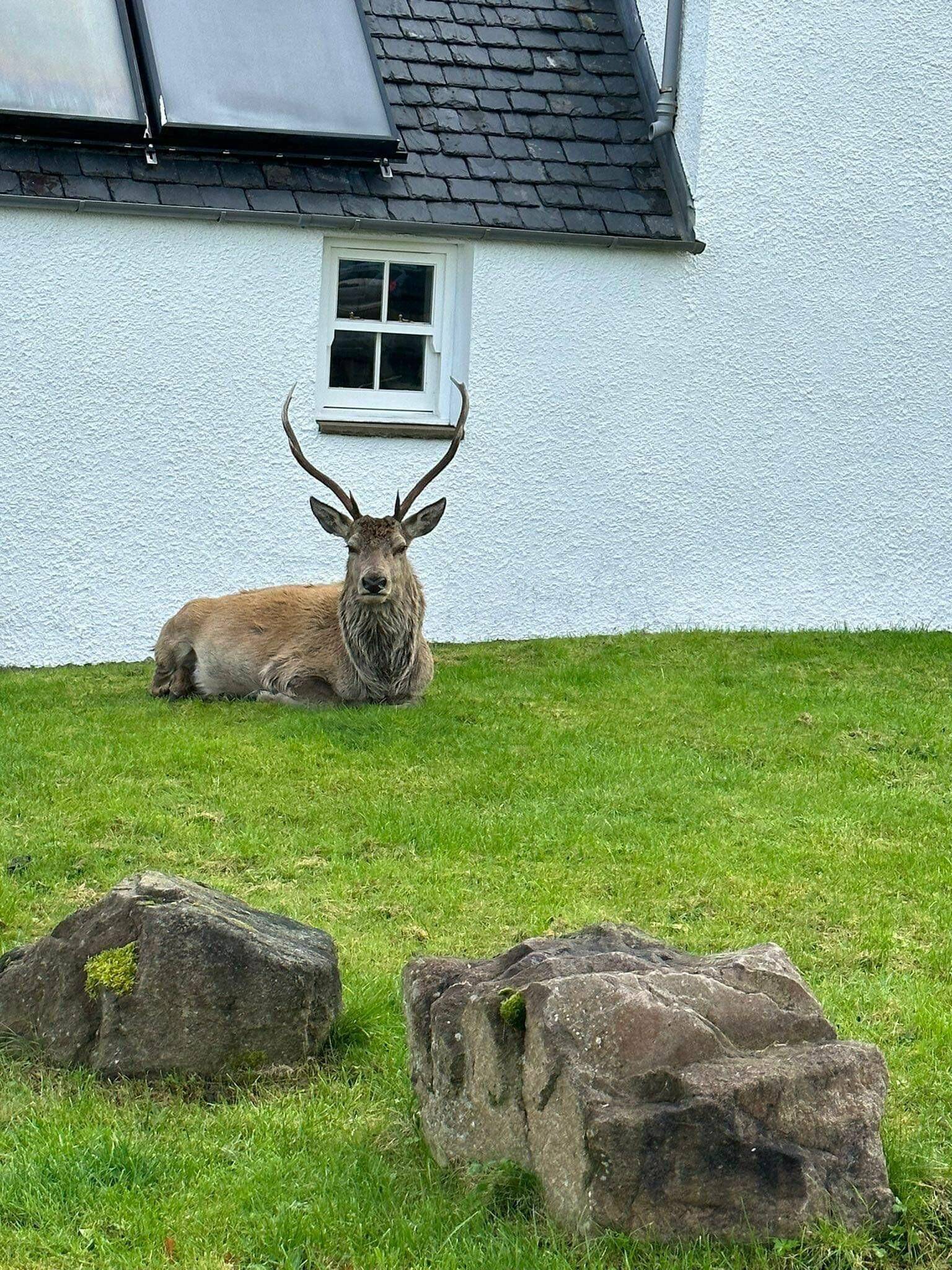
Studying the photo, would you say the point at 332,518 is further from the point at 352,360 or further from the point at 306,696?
the point at 352,360

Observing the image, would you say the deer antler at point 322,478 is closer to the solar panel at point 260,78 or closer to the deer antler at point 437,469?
the deer antler at point 437,469

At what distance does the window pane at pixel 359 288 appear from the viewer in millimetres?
13305

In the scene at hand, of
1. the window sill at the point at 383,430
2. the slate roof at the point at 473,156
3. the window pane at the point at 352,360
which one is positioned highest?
the slate roof at the point at 473,156

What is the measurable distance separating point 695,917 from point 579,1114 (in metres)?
2.94

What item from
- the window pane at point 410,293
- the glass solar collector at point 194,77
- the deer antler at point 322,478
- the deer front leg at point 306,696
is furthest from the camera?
the window pane at point 410,293

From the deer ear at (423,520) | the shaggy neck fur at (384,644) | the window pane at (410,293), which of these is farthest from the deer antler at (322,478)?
the window pane at (410,293)

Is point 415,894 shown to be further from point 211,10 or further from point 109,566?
point 211,10

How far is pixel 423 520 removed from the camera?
1116cm

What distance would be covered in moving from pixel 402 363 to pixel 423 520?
9.03 feet

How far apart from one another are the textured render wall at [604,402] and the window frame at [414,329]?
1.07 ft

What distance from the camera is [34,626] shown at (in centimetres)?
1228

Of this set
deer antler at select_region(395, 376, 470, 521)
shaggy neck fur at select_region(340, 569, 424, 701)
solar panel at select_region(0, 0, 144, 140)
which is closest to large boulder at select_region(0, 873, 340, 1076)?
shaggy neck fur at select_region(340, 569, 424, 701)

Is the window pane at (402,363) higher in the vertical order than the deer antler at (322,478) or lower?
higher

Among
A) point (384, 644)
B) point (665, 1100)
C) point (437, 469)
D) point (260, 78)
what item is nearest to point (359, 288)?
point (260, 78)
